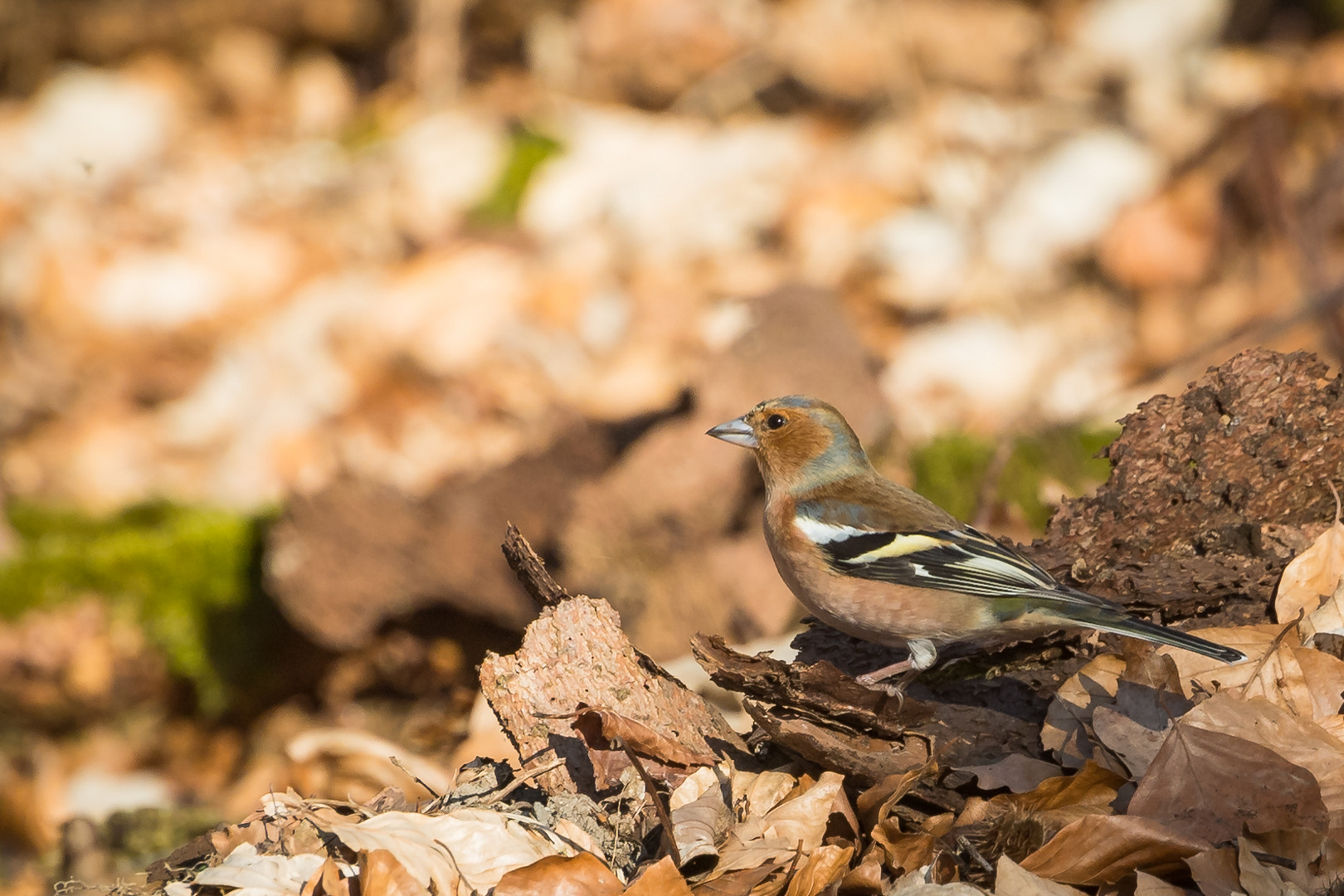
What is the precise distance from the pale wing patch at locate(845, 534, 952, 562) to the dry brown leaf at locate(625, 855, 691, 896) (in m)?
1.64

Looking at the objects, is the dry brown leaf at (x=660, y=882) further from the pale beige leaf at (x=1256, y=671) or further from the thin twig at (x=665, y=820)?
the pale beige leaf at (x=1256, y=671)

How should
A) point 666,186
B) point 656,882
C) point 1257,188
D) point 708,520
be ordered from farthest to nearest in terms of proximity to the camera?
point 666,186
point 1257,188
point 708,520
point 656,882

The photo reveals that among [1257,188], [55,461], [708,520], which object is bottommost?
[55,461]

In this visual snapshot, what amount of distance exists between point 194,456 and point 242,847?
24.4 ft

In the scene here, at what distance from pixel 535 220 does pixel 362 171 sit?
174 centimetres

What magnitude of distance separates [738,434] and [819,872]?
2.25 metres

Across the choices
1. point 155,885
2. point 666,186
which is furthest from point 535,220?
point 155,885

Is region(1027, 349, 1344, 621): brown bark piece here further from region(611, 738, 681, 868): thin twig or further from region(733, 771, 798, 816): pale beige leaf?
region(611, 738, 681, 868): thin twig

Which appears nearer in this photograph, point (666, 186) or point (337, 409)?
point (337, 409)

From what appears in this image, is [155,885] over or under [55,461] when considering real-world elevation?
over

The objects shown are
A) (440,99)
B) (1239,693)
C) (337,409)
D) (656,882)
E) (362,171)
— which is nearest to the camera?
(656,882)

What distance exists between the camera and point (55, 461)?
30.7 ft

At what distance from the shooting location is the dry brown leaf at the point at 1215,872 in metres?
1.93

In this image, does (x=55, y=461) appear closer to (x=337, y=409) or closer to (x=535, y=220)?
(x=337, y=409)
